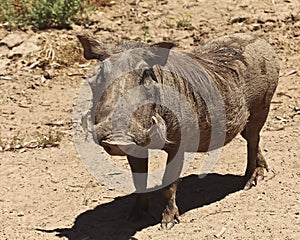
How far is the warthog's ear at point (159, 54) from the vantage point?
4406mm

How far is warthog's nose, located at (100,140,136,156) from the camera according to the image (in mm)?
4020

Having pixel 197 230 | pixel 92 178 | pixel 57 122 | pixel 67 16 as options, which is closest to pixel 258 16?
pixel 67 16

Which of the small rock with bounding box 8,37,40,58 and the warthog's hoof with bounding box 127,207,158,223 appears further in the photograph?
the small rock with bounding box 8,37,40,58

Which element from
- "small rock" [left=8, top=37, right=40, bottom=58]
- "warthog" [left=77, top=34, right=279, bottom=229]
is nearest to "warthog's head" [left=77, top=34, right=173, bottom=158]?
"warthog" [left=77, top=34, right=279, bottom=229]

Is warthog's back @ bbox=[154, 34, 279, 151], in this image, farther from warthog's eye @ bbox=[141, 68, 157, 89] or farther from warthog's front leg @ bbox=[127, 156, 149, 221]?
warthog's front leg @ bbox=[127, 156, 149, 221]

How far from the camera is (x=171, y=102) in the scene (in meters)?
4.52

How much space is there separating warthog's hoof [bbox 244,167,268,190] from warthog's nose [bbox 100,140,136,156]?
1.79 meters

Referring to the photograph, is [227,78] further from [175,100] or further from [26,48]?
Answer: [26,48]

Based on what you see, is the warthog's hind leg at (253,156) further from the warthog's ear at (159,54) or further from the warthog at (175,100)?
the warthog's ear at (159,54)

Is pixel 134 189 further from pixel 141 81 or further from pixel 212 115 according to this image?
pixel 141 81

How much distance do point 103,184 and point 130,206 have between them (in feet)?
1.75

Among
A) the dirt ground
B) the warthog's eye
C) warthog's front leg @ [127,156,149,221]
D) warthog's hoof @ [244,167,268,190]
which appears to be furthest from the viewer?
warthog's hoof @ [244,167,268,190]

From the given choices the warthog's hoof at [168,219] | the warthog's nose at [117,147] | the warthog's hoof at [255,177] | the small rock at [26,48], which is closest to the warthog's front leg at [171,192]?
the warthog's hoof at [168,219]

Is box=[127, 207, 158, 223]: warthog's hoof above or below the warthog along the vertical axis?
below
